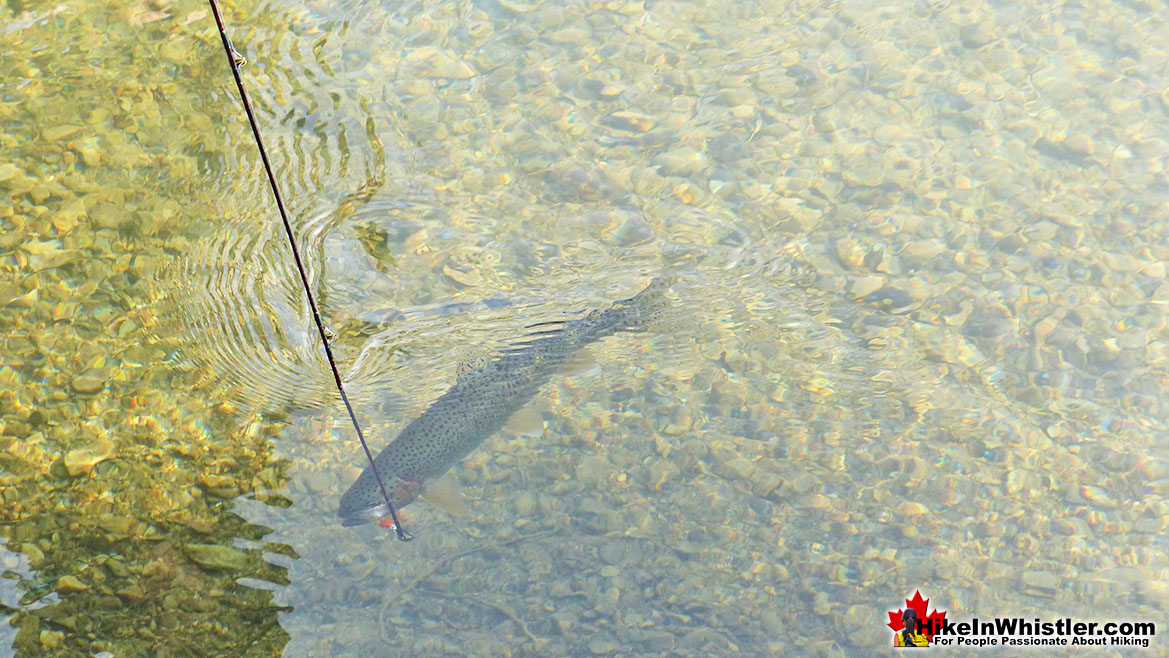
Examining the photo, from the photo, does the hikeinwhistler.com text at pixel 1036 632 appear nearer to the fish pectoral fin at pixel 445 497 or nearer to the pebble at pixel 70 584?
the fish pectoral fin at pixel 445 497

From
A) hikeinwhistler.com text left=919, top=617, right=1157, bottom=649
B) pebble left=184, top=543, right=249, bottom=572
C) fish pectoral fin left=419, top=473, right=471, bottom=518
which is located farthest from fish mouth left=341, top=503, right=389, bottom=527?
hikeinwhistler.com text left=919, top=617, right=1157, bottom=649

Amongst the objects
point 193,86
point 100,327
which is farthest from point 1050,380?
point 193,86

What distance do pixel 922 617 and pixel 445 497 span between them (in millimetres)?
2463

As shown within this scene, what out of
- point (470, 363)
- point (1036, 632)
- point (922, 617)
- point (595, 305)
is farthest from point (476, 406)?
point (1036, 632)

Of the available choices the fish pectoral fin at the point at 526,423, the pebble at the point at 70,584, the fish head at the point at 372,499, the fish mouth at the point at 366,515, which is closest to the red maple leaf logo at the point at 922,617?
the fish pectoral fin at the point at 526,423

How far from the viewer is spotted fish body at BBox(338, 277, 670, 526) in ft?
14.7

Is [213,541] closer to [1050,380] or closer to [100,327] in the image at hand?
[100,327]

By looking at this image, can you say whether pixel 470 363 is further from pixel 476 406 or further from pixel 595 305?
pixel 595 305

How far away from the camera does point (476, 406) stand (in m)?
4.73

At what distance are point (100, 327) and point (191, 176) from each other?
4.40 ft

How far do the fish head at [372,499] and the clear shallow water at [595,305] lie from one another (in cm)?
11

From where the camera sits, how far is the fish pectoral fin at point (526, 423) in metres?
4.82

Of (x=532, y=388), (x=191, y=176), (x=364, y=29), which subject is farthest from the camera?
(x=364, y=29)

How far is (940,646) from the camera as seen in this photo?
162 inches
